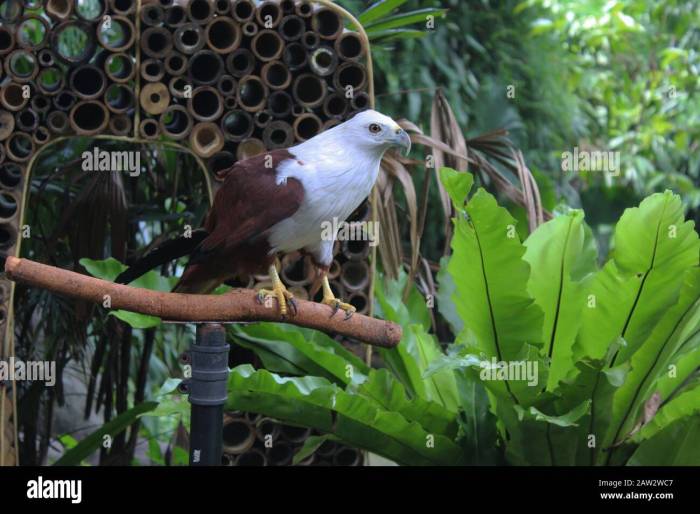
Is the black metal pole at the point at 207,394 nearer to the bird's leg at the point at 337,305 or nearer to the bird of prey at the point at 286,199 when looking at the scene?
the bird of prey at the point at 286,199

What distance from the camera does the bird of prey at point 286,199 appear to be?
1.77 m

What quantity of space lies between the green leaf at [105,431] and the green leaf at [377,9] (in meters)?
1.29

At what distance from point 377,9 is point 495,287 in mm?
1000

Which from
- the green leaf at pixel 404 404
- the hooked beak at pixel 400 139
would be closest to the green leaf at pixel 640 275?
the green leaf at pixel 404 404

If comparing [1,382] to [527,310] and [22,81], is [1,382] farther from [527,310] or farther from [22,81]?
[527,310]

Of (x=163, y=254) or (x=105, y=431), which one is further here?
(x=105, y=431)

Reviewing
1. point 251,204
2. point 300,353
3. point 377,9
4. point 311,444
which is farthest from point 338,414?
point 377,9

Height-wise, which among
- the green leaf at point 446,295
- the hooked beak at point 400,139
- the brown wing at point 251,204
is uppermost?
the hooked beak at point 400,139

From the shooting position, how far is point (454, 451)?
7.56 feet

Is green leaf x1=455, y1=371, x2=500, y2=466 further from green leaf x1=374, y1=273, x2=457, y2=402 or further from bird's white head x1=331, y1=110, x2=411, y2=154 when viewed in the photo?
bird's white head x1=331, y1=110, x2=411, y2=154

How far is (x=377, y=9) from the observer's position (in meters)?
2.71

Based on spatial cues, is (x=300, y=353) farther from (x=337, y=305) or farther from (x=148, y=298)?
(x=148, y=298)
